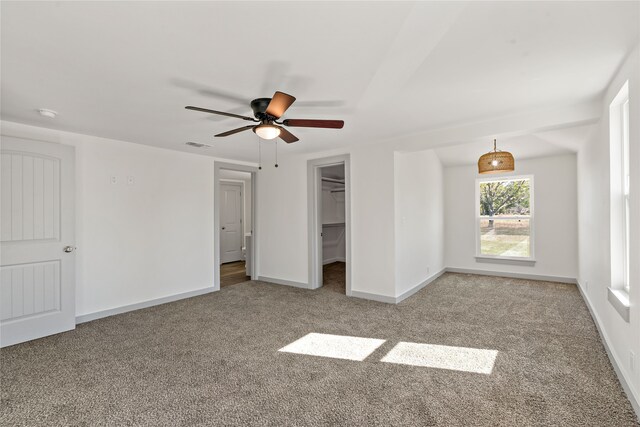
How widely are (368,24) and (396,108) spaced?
1393mm

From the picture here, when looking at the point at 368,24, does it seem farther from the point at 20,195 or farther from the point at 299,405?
the point at 20,195

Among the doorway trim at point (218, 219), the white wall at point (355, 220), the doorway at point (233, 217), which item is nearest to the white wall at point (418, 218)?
the white wall at point (355, 220)

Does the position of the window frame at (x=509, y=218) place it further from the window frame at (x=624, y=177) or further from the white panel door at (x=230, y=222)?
the white panel door at (x=230, y=222)

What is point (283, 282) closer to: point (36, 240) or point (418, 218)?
point (418, 218)

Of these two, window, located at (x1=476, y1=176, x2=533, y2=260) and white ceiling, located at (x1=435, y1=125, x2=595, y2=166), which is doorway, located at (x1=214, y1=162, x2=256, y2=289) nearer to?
white ceiling, located at (x1=435, y1=125, x2=595, y2=166)

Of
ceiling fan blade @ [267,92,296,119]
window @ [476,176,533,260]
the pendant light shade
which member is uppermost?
ceiling fan blade @ [267,92,296,119]

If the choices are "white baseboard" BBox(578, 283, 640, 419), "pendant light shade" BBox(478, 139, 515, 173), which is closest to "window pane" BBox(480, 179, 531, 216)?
"pendant light shade" BBox(478, 139, 515, 173)

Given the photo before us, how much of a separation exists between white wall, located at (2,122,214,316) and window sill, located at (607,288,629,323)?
486 centimetres

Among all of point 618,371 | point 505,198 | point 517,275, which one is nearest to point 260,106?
point 618,371

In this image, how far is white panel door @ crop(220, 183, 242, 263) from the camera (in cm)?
784

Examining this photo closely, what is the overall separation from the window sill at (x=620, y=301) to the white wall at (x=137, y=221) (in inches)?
191

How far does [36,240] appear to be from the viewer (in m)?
3.28

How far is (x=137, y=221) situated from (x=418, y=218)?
4.16m

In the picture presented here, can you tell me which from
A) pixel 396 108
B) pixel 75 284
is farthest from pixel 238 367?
pixel 396 108
